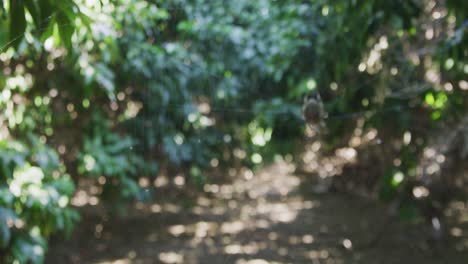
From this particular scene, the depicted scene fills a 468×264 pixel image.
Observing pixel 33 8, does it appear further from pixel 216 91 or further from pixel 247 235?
pixel 247 235

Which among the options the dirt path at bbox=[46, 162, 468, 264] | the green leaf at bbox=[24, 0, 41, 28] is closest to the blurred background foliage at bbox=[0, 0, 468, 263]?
the dirt path at bbox=[46, 162, 468, 264]

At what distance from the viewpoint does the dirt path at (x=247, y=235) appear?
4.24 meters

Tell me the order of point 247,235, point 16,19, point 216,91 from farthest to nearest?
1. point 247,235
2. point 216,91
3. point 16,19

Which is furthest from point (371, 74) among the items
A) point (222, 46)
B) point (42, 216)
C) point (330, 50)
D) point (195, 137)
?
point (42, 216)

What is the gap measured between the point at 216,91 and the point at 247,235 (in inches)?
54.6

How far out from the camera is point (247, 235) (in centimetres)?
476

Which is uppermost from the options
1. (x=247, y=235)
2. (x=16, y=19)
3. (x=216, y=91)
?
(x=216, y=91)

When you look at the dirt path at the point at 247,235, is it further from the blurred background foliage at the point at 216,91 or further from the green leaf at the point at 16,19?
the green leaf at the point at 16,19

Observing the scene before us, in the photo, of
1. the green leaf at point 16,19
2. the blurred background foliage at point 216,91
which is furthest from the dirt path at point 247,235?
the green leaf at point 16,19

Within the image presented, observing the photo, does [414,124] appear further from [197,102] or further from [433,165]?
[197,102]

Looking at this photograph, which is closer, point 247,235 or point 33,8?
point 33,8

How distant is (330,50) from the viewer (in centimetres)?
362

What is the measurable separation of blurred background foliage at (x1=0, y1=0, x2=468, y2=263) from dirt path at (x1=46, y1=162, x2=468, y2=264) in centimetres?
49

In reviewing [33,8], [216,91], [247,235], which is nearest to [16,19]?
[33,8]
